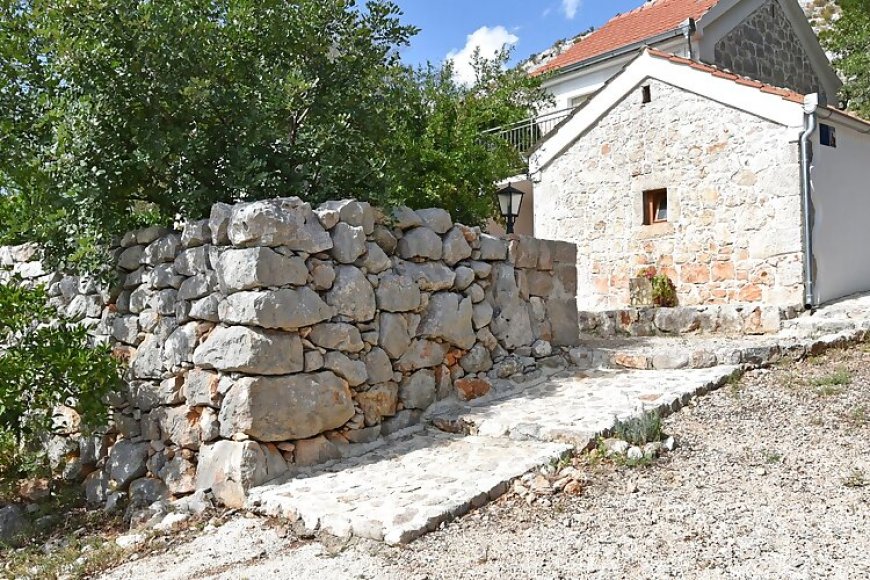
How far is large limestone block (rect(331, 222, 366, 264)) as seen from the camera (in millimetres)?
4938

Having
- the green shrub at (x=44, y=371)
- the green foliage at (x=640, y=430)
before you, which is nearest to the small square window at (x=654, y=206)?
the green foliage at (x=640, y=430)

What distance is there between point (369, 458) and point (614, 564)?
84.3 inches

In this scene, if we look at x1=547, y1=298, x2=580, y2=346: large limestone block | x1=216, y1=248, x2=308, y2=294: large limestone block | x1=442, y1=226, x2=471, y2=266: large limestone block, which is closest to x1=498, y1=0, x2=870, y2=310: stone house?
x1=547, y1=298, x2=580, y2=346: large limestone block

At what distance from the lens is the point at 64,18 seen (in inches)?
196

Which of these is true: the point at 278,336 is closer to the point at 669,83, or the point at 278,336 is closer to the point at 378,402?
the point at 378,402

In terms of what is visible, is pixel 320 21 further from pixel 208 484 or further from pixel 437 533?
pixel 437 533

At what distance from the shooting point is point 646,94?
10359 mm

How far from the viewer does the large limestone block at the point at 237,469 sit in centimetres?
436

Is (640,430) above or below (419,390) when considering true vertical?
below

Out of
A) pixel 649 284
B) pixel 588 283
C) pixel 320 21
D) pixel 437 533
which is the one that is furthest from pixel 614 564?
pixel 588 283

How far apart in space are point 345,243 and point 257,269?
711 millimetres

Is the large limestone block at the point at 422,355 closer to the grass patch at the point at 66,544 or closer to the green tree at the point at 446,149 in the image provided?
the green tree at the point at 446,149

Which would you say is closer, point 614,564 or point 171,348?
point 614,564

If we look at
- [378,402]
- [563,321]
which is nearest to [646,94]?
[563,321]
